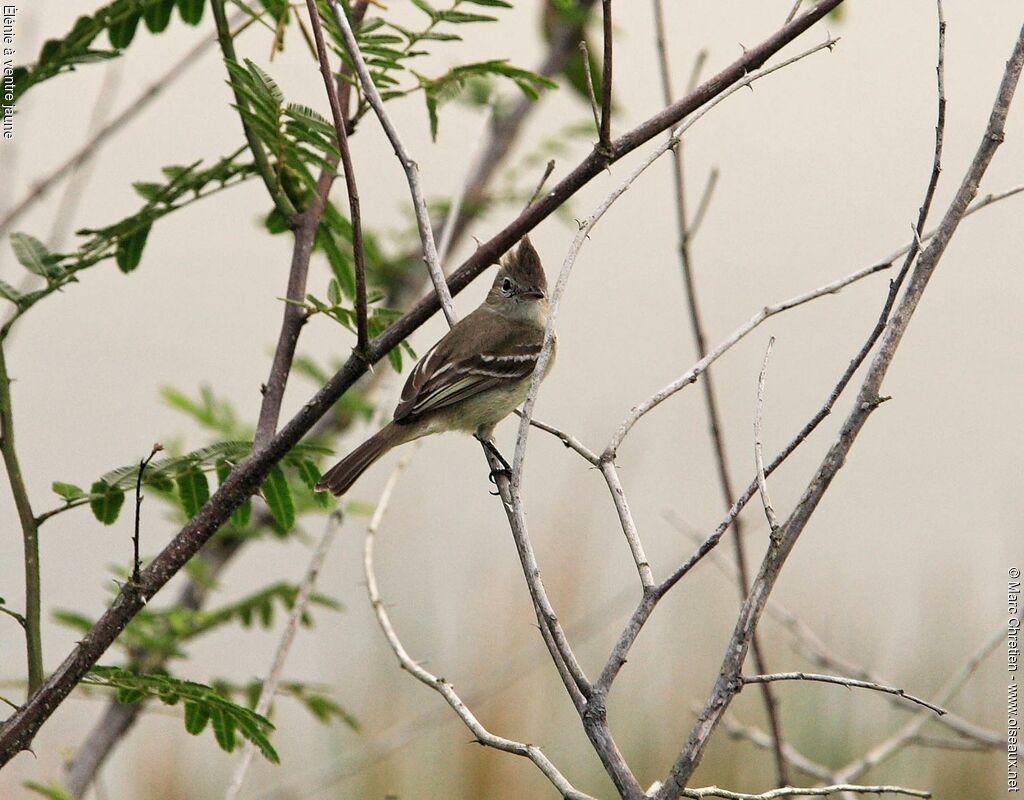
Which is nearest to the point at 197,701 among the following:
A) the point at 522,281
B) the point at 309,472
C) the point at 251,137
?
the point at 309,472

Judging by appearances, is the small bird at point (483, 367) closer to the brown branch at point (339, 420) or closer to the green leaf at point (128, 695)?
the brown branch at point (339, 420)

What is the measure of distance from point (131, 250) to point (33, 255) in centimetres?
27

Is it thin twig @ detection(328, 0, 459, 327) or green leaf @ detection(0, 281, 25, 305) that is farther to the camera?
green leaf @ detection(0, 281, 25, 305)

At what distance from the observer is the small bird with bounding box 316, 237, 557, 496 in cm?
481

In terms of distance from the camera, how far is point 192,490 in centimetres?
257

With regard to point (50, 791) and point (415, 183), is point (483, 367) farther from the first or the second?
point (50, 791)

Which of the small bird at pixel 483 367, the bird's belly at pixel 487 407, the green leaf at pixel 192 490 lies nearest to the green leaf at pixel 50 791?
the green leaf at pixel 192 490

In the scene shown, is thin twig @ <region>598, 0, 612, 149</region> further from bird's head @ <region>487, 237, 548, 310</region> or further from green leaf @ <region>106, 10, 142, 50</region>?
bird's head @ <region>487, 237, 548, 310</region>

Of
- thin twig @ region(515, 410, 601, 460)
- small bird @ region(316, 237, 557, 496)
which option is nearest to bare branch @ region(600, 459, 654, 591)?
thin twig @ region(515, 410, 601, 460)

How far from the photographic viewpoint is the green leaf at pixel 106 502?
2.44 meters

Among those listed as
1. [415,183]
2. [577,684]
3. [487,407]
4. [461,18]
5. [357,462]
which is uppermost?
[487,407]

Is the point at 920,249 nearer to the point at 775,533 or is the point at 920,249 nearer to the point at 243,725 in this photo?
the point at 775,533

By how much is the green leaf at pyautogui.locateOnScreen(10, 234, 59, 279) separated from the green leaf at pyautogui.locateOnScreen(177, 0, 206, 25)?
24.3 inches

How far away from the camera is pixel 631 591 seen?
12.8 feet
